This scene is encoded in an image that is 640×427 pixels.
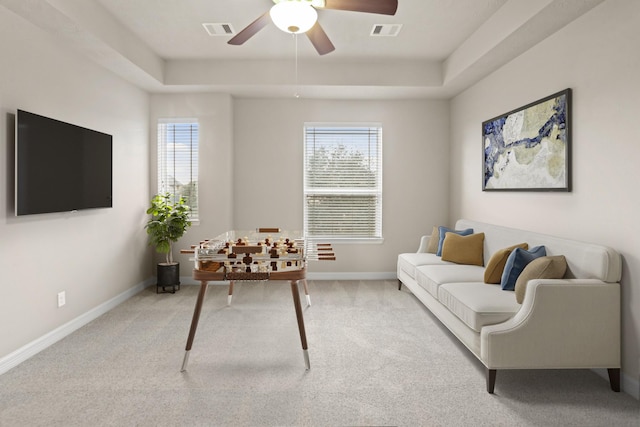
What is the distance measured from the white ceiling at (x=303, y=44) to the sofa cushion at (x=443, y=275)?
2042mm

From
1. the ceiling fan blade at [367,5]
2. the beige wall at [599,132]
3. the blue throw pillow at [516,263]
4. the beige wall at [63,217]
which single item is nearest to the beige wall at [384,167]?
the beige wall at [63,217]

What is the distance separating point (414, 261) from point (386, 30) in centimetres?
A: 240

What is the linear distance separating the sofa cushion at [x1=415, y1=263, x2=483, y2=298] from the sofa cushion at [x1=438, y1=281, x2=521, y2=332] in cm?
18

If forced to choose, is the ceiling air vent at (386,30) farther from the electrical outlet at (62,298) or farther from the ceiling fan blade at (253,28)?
the electrical outlet at (62,298)

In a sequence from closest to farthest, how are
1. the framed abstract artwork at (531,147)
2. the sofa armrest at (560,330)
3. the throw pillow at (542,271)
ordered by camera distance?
the sofa armrest at (560,330) → the throw pillow at (542,271) → the framed abstract artwork at (531,147)

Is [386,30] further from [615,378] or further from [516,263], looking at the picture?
[615,378]

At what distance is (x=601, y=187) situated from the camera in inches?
110

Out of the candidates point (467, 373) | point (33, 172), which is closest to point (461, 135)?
point (467, 373)

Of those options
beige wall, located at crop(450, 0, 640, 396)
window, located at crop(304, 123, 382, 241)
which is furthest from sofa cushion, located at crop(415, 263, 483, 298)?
window, located at crop(304, 123, 382, 241)

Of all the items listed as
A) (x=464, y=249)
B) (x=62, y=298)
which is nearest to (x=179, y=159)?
(x=62, y=298)

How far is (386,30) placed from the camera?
13.0 feet

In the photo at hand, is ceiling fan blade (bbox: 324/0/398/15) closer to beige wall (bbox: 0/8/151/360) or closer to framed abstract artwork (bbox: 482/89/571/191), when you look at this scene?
framed abstract artwork (bbox: 482/89/571/191)

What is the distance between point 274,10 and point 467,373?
2.75m

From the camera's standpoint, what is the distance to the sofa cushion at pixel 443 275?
11.5ft
